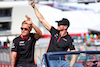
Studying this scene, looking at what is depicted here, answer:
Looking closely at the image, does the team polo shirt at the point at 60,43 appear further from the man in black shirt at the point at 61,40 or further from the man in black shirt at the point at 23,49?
the man in black shirt at the point at 23,49

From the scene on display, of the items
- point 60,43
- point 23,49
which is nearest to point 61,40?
point 60,43

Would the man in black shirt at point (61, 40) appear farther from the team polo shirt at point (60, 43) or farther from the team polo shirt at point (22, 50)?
the team polo shirt at point (22, 50)

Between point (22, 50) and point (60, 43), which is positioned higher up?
point (60, 43)

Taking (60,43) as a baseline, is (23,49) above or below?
below

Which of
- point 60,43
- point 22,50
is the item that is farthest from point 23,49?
point 60,43

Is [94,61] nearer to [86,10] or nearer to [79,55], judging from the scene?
[79,55]

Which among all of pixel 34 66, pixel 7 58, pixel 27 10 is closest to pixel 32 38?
pixel 34 66

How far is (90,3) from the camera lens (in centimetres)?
5131

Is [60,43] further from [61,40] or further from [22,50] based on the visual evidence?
[22,50]

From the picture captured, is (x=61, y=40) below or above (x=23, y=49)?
above

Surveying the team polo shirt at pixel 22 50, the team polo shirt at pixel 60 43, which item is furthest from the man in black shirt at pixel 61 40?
the team polo shirt at pixel 22 50

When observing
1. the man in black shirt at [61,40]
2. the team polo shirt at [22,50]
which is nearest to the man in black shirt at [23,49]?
the team polo shirt at [22,50]

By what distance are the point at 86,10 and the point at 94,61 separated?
146 feet

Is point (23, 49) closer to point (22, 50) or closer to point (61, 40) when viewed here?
point (22, 50)
